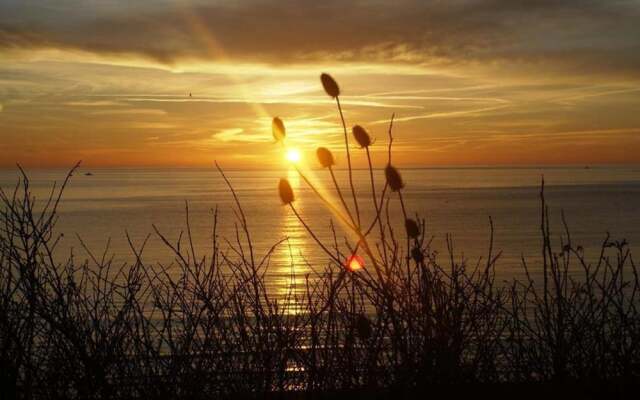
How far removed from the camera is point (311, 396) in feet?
13.5

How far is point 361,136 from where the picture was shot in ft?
11.4

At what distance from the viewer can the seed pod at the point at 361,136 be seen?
3.46 meters

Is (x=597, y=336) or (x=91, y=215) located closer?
(x=597, y=336)

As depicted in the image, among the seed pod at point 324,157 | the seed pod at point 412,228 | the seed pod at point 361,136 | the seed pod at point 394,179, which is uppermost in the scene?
the seed pod at point 361,136

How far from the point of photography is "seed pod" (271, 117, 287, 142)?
11.0ft

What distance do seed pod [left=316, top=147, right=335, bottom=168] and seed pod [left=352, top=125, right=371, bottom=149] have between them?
5.8 inches

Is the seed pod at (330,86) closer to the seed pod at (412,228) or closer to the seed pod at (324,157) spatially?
the seed pod at (324,157)

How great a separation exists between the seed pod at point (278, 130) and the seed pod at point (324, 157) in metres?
0.18

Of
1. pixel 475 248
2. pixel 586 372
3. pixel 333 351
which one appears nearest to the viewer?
pixel 333 351

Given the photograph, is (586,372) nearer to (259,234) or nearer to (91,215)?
(259,234)

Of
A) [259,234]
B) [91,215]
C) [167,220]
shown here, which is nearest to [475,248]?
[259,234]

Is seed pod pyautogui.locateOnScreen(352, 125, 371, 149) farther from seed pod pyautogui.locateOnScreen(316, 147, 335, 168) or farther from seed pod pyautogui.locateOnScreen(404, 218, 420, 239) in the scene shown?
seed pod pyautogui.locateOnScreen(404, 218, 420, 239)

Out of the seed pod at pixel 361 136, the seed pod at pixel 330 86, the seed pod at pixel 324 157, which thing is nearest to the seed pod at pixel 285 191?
the seed pod at pixel 324 157

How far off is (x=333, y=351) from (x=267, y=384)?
0.50 metres
